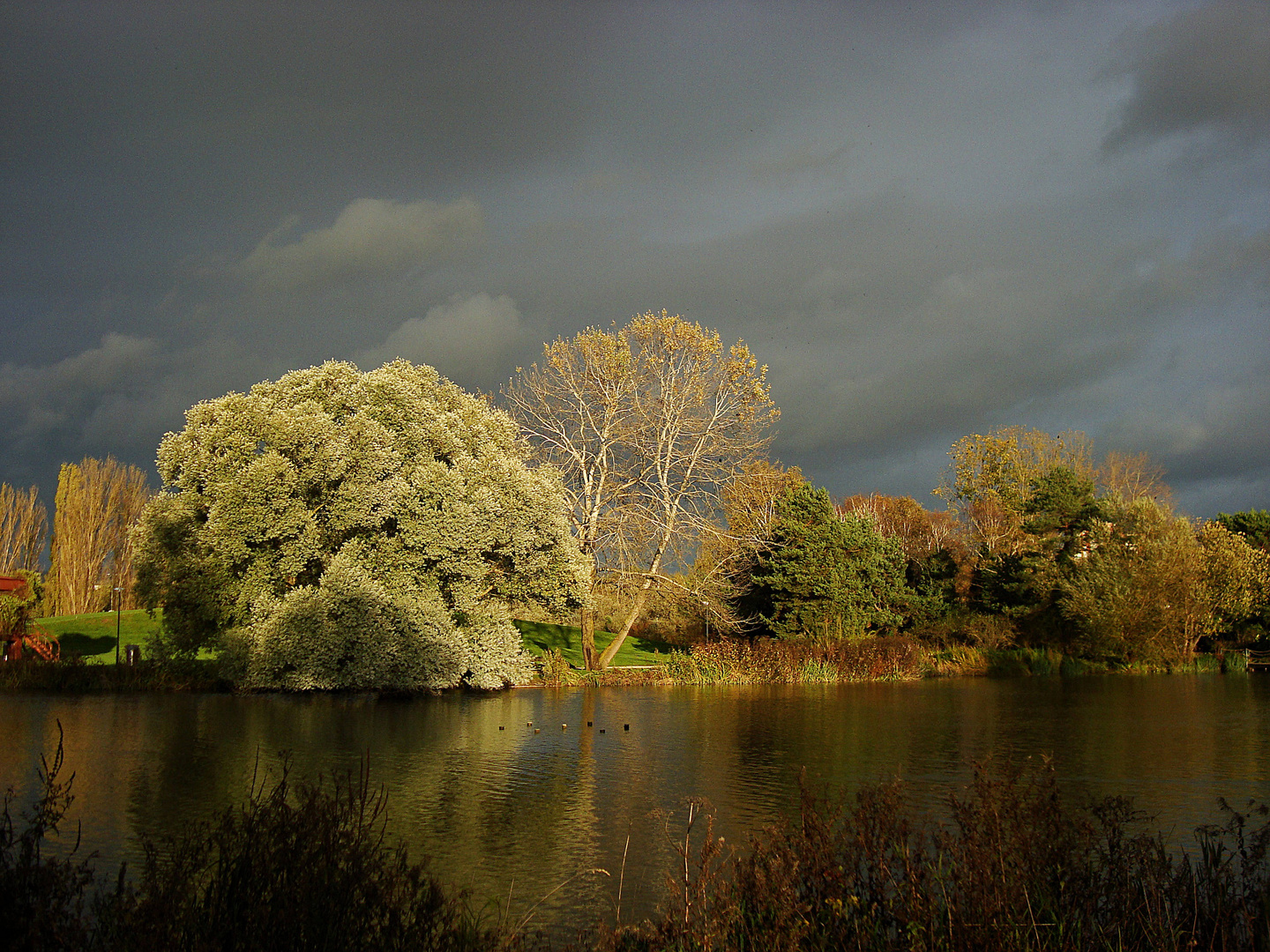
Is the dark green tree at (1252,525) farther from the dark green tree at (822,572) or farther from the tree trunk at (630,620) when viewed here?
the tree trunk at (630,620)

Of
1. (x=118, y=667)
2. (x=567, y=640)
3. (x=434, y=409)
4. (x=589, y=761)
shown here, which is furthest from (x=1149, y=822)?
(x=567, y=640)

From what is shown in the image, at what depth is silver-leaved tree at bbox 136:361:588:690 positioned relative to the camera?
2897 cm

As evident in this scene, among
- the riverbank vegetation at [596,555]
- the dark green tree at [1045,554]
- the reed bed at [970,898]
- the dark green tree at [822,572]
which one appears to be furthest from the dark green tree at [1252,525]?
the reed bed at [970,898]

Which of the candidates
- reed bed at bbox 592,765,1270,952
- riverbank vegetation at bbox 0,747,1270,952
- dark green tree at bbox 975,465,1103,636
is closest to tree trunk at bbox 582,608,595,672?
dark green tree at bbox 975,465,1103,636

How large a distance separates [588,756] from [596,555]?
2024 centimetres

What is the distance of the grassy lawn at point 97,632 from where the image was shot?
4478 centimetres

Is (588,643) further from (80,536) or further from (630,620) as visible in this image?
(80,536)

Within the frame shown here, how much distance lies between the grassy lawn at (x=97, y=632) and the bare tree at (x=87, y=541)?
38.8 feet

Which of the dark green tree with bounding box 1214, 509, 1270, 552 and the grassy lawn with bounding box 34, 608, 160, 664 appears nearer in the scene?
the grassy lawn with bounding box 34, 608, 160, 664

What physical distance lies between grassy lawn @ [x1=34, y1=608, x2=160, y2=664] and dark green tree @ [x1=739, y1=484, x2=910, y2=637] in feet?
91.1

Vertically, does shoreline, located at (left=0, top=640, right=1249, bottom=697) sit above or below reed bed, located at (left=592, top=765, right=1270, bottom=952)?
below

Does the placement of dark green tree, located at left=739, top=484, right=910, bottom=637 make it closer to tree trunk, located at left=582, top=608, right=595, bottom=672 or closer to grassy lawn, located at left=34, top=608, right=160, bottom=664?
tree trunk, located at left=582, top=608, right=595, bottom=672

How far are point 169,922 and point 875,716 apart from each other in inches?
871

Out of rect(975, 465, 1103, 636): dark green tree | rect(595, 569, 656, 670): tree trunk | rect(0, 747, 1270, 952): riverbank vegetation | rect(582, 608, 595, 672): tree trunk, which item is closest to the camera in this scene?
rect(0, 747, 1270, 952): riverbank vegetation
